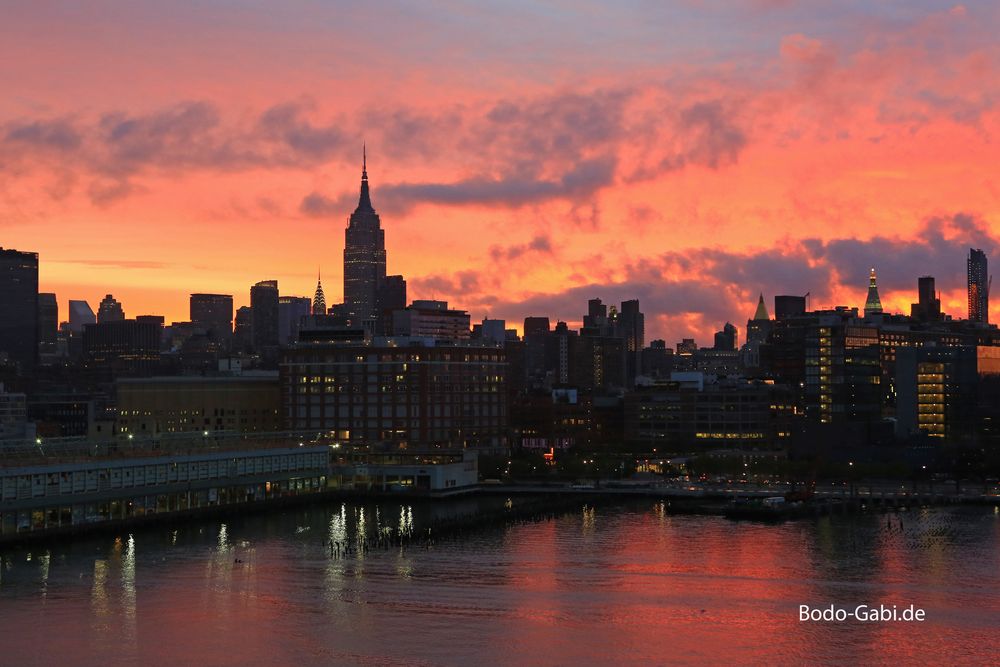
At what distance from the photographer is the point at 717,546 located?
113062 mm

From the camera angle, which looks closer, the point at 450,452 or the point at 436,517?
the point at 436,517

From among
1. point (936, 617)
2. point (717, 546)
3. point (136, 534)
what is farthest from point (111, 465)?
point (936, 617)

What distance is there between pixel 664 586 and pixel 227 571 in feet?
98.5

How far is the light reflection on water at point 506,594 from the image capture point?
72938mm

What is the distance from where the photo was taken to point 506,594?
8825cm

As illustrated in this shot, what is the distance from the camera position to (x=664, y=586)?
92.1m

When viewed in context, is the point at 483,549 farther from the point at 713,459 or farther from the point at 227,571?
the point at 713,459

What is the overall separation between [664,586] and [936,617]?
58.3 ft

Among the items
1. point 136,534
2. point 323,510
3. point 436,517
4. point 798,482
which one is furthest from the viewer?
point 798,482

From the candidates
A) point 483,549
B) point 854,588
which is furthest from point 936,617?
point 483,549

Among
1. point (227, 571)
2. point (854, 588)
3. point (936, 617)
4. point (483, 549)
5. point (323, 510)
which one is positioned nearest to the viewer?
point (936, 617)

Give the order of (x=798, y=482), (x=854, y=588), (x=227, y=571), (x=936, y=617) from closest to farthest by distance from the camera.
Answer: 1. (x=936, y=617)
2. (x=854, y=588)
3. (x=227, y=571)
4. (x=798, y=482)

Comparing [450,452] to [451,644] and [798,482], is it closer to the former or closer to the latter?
[798,482]

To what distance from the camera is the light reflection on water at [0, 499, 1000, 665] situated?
72938 mm
